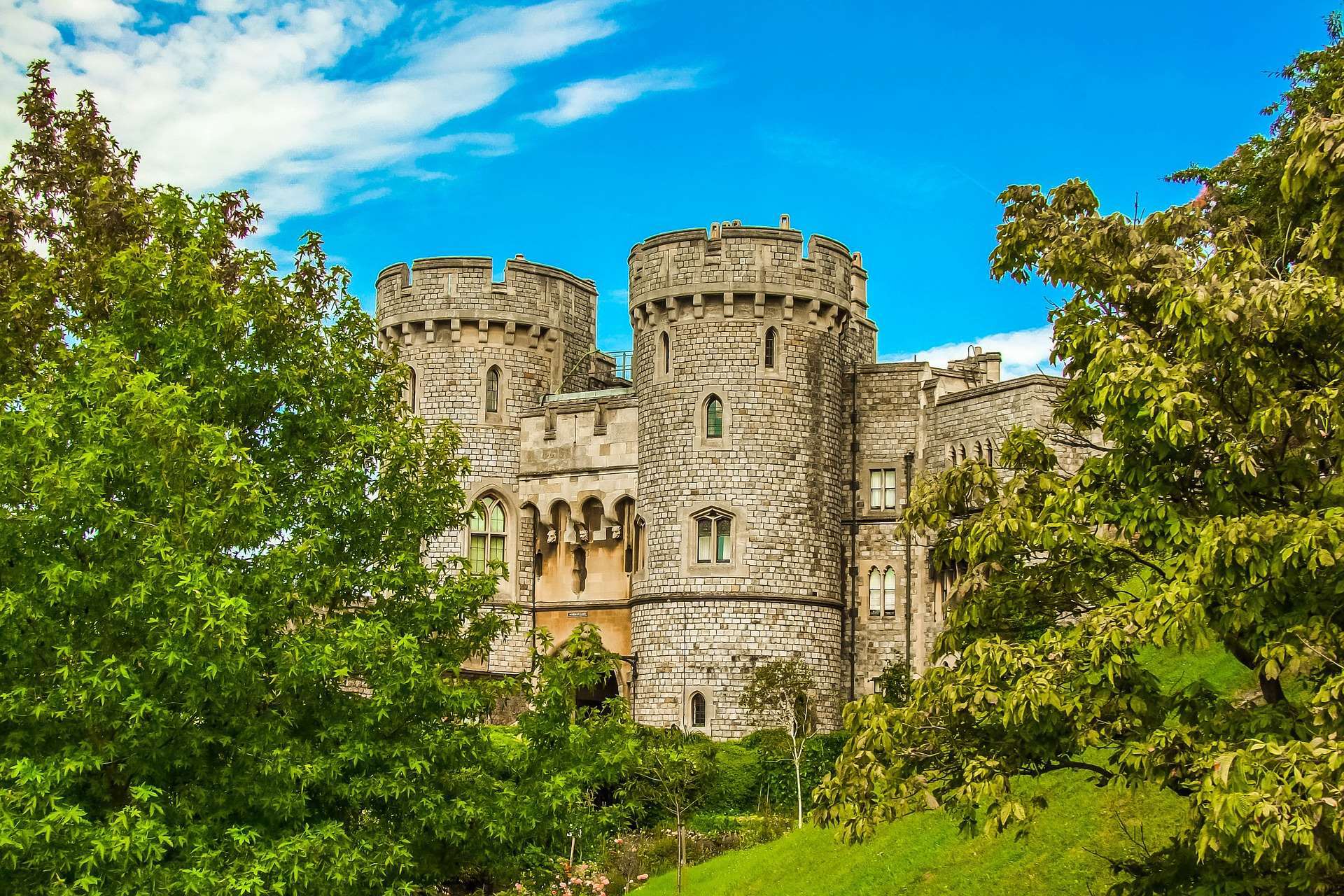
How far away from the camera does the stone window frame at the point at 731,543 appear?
4100 cm

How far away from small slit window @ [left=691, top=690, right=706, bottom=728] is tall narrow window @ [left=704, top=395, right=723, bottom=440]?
22.9 feet

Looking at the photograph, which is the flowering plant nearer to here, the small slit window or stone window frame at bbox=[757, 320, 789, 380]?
the small slit window

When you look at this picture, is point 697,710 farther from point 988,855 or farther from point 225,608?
point 225,608

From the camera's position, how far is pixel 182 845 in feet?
46.3

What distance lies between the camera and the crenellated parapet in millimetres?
42000

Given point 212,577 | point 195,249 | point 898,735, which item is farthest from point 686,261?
point 898,735

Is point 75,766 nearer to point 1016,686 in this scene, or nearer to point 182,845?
point 182,845

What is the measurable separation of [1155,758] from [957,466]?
10.6ft

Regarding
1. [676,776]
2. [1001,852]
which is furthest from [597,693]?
[1001,852]

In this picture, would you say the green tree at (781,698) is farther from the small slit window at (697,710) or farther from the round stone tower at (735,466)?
the small slit window at (697,710)

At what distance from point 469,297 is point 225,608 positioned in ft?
109

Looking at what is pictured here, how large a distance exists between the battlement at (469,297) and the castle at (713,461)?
8 cm

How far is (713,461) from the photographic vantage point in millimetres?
41625

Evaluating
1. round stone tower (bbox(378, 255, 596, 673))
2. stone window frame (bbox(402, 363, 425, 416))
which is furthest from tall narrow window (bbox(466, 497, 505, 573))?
stone window frame (bbox(402, 363, 425, 416))
